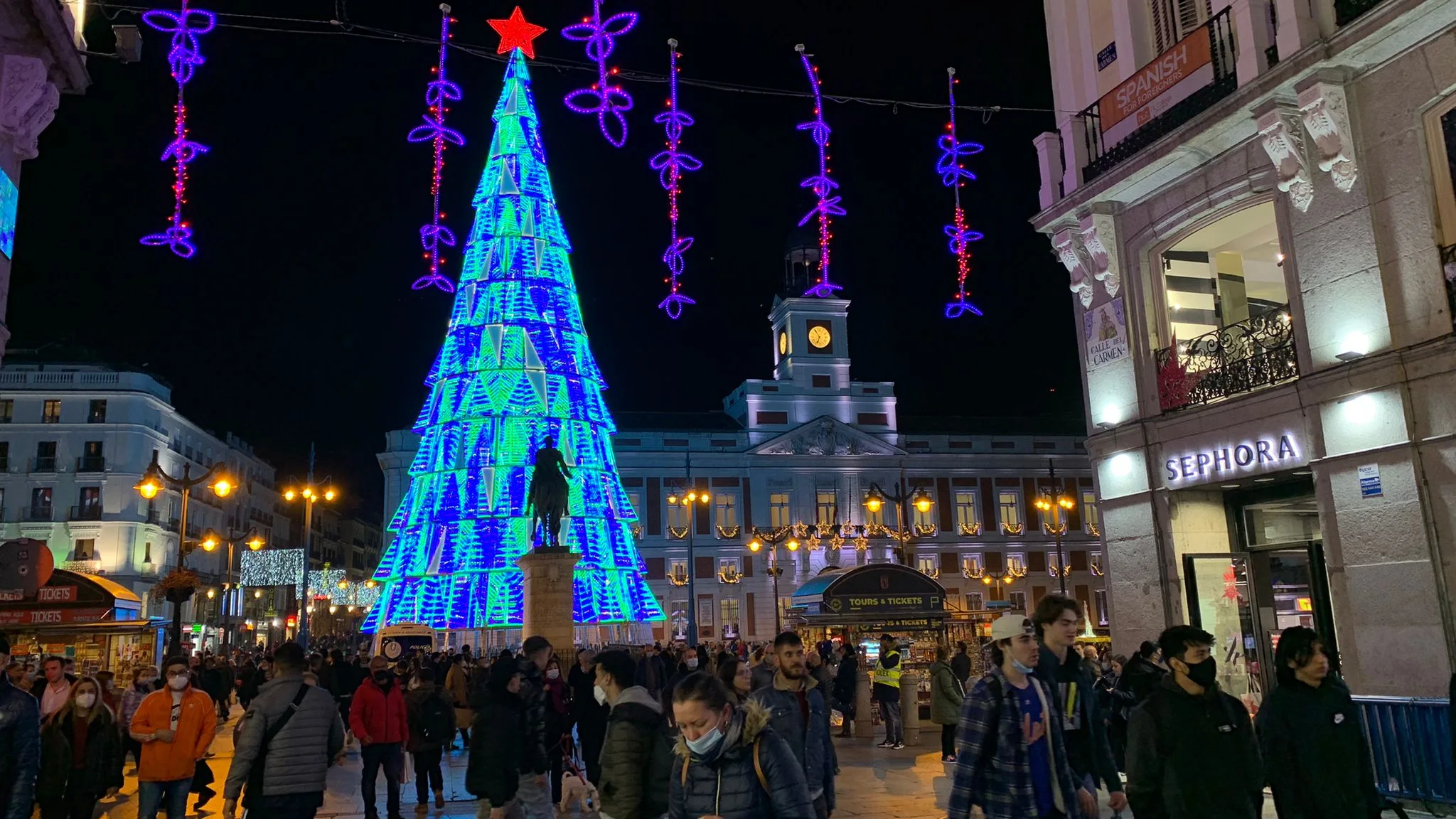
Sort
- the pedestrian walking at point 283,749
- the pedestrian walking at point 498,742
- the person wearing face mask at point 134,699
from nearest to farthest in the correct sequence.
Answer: the pedestrian walking at point 283,749
the pedestrian walking at point 498,742
the person wearing face mask at point 134,699

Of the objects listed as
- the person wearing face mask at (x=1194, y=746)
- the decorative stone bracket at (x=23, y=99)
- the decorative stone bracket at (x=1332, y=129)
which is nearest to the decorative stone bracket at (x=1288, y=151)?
the decorative stone bracket at (x=1332, y=129)

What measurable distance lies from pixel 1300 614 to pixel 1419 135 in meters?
5.97

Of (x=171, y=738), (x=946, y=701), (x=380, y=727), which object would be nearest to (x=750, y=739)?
(x=171, y=738)

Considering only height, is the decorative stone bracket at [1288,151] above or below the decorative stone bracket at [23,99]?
below

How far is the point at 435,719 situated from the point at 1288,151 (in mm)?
10714

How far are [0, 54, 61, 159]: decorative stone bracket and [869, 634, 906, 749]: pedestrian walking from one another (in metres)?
13.7

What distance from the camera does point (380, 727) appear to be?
10055 mm

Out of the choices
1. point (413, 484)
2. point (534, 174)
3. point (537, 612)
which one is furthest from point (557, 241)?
point (537, 612)

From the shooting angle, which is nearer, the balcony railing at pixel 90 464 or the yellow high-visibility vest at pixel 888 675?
the yellow high-visibility vest at pixel 888 675

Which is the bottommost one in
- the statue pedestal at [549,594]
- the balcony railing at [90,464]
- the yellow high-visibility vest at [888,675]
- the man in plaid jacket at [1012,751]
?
the yellow high-visibility vest at [888,675]

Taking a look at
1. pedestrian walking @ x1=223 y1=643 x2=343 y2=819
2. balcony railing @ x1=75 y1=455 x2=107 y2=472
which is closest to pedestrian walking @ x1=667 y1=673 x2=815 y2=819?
pedestrian walking @ x1=223 y1=643 x2=343 y2=819

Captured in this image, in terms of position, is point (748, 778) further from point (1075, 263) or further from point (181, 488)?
point (181, 488)

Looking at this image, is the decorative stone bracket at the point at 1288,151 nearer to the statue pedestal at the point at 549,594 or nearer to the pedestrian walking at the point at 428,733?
the pedestrian walking at the point at 428,733

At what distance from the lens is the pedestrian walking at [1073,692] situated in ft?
17.5
